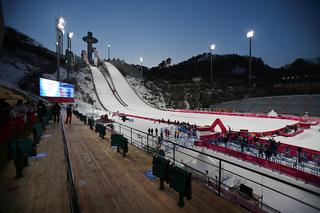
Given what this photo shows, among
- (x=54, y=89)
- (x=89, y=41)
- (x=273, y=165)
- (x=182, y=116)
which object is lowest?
(x=273, y=165)

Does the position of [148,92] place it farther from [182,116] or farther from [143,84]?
[182,116]

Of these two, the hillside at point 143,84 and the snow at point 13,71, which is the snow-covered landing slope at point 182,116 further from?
the snow at point 13,71

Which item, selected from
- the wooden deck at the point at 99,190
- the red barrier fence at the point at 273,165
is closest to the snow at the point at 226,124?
the red barrier fence at the point at 273,165

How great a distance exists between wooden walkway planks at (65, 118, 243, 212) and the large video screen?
14380 millimetres

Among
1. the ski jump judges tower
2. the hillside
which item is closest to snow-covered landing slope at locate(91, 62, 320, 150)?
the hillside

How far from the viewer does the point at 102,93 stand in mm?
46469

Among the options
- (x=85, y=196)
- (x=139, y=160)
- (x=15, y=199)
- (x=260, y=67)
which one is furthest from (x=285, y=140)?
(x=260, y=67)

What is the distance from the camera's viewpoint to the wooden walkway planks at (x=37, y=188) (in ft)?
14.1

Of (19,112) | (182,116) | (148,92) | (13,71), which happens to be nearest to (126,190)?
(19,112)

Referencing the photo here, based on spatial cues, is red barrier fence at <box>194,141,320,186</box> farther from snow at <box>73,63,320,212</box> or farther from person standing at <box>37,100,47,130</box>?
person standing at <box>37,100,47,130</box>

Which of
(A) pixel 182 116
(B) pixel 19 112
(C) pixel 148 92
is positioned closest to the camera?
(B) pixel 19 112

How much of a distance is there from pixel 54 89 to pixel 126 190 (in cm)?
2030

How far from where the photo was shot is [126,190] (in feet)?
16.6

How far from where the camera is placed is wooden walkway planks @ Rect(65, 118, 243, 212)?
4.24 m
